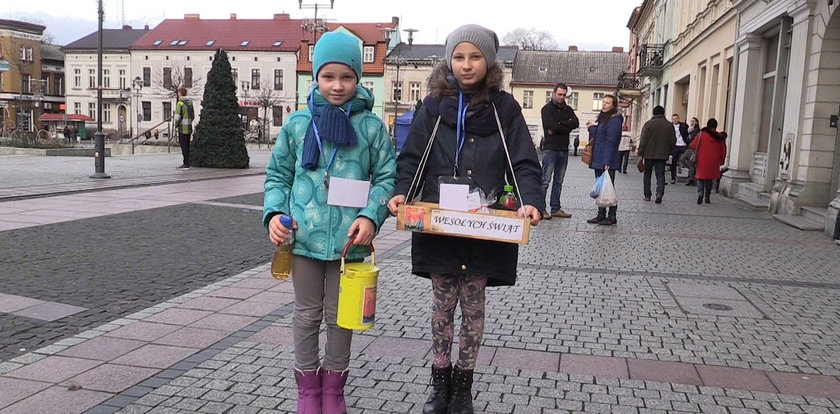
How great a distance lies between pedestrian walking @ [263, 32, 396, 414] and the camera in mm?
3033

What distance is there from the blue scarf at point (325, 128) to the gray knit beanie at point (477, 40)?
0.54 m

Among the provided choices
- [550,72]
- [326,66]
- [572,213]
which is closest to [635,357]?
[326,66]

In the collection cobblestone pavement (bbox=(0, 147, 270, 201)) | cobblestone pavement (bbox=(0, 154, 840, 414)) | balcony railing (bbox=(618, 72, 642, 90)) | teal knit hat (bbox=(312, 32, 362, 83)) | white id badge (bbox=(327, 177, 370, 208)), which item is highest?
balcony railing (bbox=(618, 72, 642, 90))

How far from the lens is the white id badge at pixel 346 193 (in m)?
3.02

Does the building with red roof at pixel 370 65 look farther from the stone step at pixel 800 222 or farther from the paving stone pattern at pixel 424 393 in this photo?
the paving stone pattern at pixel 424 393

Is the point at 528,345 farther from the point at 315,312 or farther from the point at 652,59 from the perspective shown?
the point at 652,59

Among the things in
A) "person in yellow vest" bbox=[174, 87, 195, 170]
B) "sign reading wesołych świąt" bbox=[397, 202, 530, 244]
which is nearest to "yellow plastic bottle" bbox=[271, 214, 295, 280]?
"sign reading wesołych świąt" bbox=[397, 202, 530, 244]

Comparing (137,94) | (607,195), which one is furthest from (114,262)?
(137,94)

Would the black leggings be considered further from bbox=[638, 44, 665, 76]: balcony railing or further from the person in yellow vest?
Result: bbox=[638, 44, 665, 76]: balcony railing

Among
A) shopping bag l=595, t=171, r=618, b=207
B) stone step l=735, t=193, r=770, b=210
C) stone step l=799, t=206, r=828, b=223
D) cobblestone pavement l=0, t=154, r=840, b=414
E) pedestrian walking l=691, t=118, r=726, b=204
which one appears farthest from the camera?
pedestrian walking l=691, t=118, r=726, b=204

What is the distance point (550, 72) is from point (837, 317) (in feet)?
204

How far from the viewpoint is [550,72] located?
65.2 m

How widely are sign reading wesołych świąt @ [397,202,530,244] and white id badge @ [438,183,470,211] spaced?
0.08ft

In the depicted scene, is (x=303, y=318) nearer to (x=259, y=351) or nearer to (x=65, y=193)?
(x=259, y=351)
